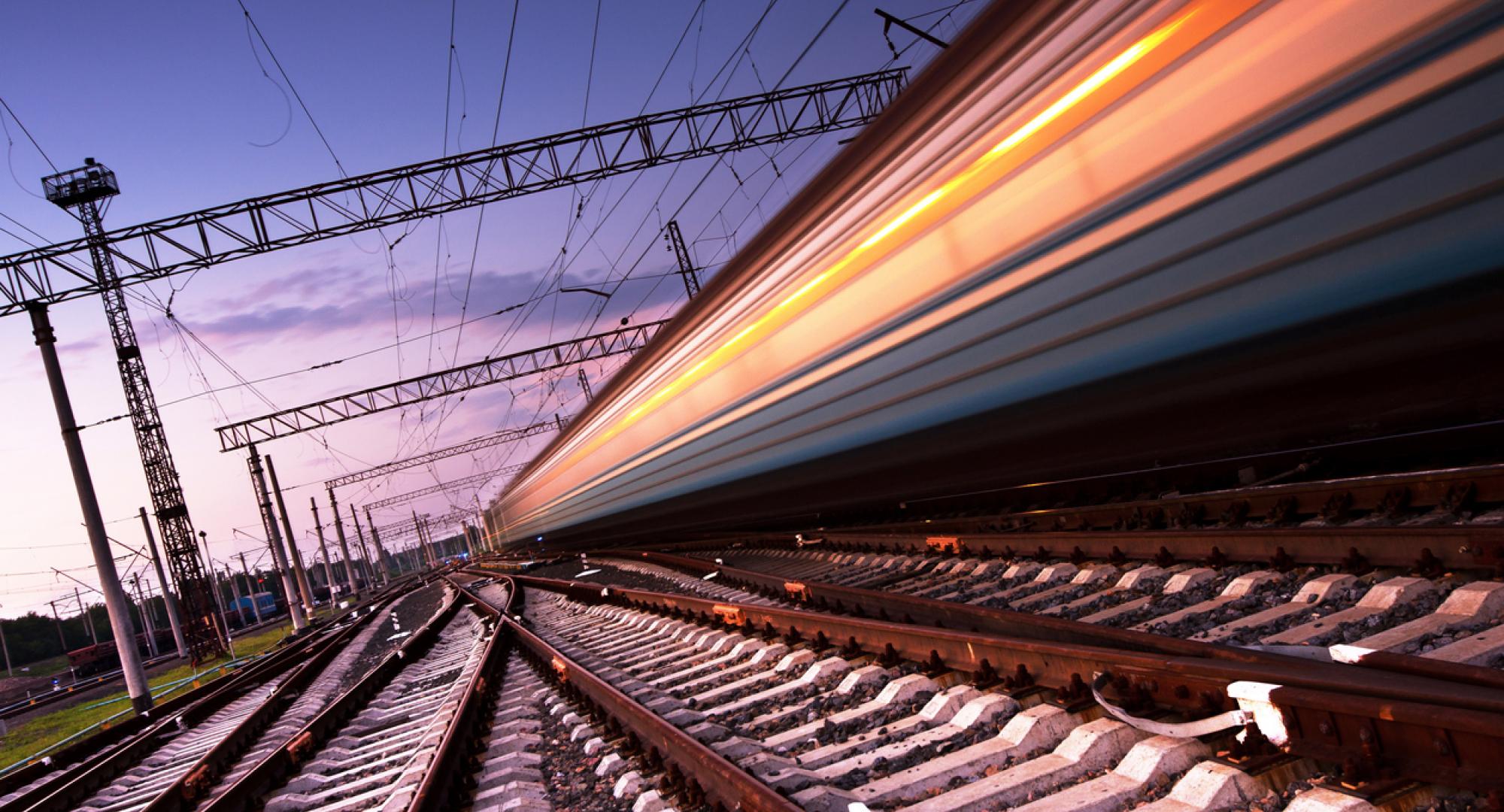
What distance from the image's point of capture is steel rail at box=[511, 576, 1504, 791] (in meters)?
2.11

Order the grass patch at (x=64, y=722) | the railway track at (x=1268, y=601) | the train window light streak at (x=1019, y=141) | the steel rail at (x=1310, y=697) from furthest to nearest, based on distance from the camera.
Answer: the grass patch at (x=64, y=722) < the train window light streak at (x=1019, y=141) < the railway track at (x=1268, y=601) < the steel rail at (x=1310, y=697)

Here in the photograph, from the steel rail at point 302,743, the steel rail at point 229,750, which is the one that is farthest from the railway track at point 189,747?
the steel rail at point 302,743

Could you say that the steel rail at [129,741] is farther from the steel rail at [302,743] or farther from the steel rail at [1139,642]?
the steel rail at [1139,642]

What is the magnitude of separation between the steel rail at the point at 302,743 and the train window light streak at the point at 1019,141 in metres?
4.64

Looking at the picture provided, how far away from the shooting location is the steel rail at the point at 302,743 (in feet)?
19.5

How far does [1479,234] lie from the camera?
3623mm

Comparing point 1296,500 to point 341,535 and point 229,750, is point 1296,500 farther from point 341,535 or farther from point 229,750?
point 341,535

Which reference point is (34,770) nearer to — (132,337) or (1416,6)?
(1416,6)

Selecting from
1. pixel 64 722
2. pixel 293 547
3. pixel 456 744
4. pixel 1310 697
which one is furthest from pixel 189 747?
pixel 293 547

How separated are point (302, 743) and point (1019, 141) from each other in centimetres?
605

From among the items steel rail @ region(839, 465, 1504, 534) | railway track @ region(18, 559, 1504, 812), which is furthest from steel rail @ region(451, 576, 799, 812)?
steel rail @ region(839, 465, 1504, 534)

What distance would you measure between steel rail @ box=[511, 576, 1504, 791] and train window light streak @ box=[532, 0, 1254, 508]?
2.52 meters

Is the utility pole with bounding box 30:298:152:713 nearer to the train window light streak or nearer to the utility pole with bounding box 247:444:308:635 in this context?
the train window light streak

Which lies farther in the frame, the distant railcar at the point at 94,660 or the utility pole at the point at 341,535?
the utility pole at the point at 341,535
